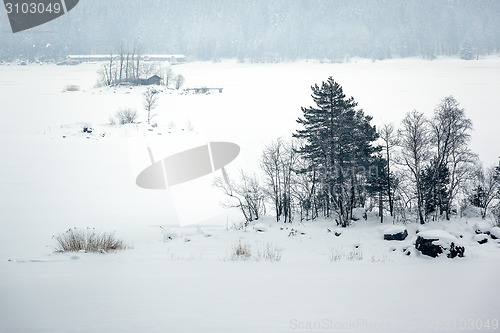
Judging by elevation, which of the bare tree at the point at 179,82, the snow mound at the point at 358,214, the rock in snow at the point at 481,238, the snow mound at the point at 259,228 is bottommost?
the snow mound at the point at 358,214

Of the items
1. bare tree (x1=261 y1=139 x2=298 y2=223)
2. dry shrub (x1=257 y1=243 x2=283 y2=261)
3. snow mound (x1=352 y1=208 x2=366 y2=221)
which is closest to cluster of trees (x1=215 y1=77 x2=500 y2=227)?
bare tree (x1=261 y1=139 x2=298 y2=223)

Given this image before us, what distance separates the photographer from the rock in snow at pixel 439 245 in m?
13.8

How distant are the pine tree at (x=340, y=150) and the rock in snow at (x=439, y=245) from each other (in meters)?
9.92

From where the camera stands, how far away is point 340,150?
Answer: 2578 cm

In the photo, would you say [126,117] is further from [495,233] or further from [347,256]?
[495,233]

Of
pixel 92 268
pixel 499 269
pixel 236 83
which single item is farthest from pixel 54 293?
pixel 236 83

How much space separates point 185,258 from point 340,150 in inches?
659

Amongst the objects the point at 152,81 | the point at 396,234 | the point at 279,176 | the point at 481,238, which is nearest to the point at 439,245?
the point at 396,234

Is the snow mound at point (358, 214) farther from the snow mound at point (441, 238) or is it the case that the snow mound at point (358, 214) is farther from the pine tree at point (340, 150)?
the snow mound at point (441, 238)

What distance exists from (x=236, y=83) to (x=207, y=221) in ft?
294

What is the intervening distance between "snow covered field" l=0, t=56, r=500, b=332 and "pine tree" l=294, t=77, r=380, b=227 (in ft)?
6.83

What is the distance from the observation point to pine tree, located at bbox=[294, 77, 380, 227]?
25.4 meters

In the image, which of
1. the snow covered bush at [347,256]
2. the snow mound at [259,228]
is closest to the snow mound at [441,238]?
the snow covered bush at [347,256]

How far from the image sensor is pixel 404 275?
9.06 metres
